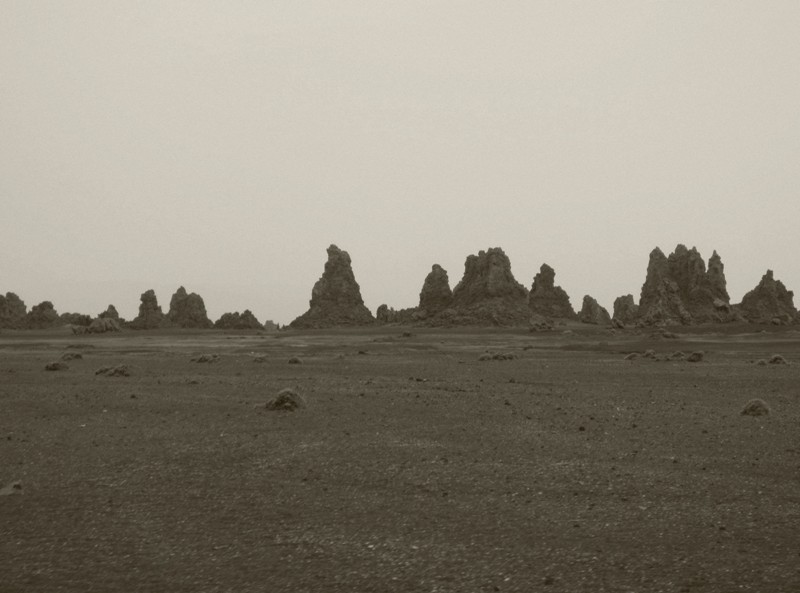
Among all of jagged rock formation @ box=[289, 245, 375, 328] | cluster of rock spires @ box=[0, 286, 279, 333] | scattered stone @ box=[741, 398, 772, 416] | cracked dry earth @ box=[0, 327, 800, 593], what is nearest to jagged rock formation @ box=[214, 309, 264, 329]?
cluster of rock spires @ box=[0, 286, 279, 333]

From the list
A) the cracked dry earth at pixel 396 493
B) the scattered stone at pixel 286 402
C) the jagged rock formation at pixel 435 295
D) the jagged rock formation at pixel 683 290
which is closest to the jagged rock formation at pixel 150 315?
the jagged rock formation at pixel 435 295

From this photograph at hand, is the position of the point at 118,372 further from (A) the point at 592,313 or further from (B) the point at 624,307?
(B) the point at 624,307

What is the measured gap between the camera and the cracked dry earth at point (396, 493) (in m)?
9.12

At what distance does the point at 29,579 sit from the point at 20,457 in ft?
26.5

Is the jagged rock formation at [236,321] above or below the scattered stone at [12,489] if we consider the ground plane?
above

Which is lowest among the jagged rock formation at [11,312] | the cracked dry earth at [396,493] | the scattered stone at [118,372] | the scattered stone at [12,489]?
the cracked dry earth at [396,493]

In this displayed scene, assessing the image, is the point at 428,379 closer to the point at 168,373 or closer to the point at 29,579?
the point at 168,373

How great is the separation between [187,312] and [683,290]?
9035 centimetres

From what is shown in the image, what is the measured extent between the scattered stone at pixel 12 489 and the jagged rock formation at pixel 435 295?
364 feet

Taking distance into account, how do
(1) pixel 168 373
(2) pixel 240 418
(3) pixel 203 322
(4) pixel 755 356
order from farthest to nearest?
(3) pixel 203 322
(4) pixel 755 356
(1) pixel 168 373
(2) pixel 240 418

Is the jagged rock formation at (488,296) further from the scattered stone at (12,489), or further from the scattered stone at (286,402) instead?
the scattered stone at (12,489)

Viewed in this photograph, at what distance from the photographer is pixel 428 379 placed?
34.6 m

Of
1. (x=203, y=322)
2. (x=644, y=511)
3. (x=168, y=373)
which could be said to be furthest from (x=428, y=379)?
(x=203, y=322)

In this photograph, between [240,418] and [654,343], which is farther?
[654,343]
